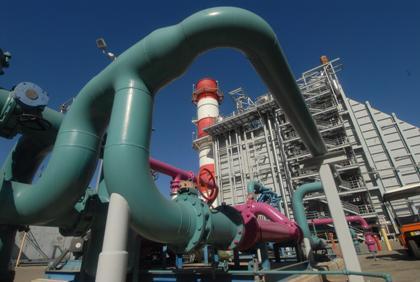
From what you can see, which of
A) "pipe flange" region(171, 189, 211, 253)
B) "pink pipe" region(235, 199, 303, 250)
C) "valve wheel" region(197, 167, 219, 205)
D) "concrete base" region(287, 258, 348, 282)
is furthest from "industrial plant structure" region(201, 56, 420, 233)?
"pipe flange" region(171, 189, 211, 253)

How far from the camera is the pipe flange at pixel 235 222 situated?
3807mm

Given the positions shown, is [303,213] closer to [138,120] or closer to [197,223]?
[197,223]

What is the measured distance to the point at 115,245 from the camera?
1699 millimetres

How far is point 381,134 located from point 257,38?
21.7 m

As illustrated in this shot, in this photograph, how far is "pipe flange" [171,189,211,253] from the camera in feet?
9.14

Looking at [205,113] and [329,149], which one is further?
[205,113]

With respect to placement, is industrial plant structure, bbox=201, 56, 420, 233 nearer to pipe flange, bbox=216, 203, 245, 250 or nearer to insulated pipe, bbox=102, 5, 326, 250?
pipe flange, bbox=216, 203, 245, 250

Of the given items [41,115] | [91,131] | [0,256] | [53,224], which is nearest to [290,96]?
[91,131]

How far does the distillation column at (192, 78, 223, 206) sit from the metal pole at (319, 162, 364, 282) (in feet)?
71.4

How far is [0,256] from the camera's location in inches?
141

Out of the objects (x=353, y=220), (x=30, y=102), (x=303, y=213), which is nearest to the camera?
(x=30, y=102)

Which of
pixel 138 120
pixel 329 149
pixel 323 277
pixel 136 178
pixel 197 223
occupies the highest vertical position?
pixel 329 149

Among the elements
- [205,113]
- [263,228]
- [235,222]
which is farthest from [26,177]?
[205,113]

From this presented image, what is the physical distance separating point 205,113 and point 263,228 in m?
23.5
